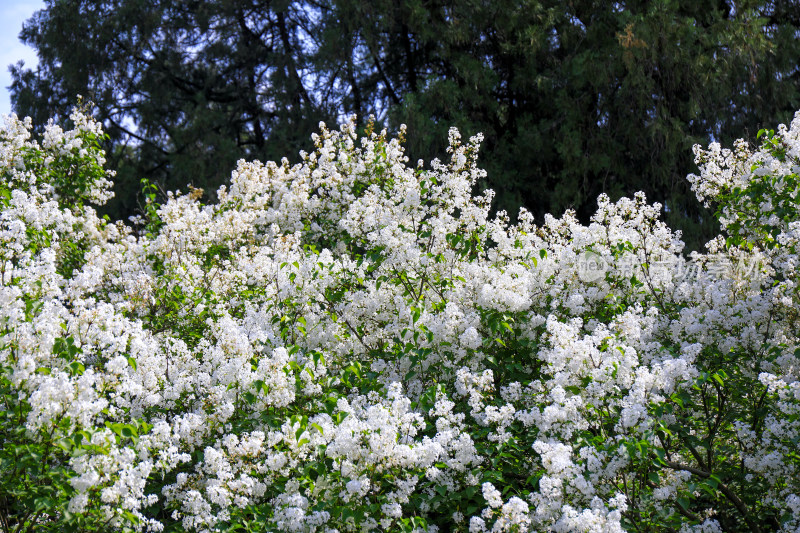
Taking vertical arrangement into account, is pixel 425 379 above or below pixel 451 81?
below

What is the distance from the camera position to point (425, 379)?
4.77 m

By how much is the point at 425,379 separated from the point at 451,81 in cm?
741

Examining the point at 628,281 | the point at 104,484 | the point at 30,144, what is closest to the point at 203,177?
the point at 30,144

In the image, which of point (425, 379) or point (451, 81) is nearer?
point (425, 379)

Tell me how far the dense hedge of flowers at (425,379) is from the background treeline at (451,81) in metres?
4.99

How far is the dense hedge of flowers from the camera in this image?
135 inches

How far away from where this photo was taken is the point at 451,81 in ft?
37.0

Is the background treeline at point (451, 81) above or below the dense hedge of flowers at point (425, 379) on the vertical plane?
above

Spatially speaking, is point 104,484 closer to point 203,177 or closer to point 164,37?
point 203,177

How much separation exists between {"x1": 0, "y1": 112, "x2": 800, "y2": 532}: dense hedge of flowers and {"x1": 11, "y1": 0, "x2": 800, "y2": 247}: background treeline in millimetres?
4989

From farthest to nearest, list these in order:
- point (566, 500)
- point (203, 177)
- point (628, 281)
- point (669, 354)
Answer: point (203, 177)
point (628, 281)
point (669, 354)
point (566, 500)

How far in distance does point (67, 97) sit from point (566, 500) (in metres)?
13.4

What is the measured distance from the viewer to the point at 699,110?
10.4m

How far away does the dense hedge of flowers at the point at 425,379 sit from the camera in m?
3.42
